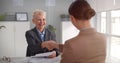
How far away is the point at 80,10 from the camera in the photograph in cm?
128

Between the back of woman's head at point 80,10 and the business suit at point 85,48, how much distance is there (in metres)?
0.09

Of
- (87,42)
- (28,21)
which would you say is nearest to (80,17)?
(87,42)

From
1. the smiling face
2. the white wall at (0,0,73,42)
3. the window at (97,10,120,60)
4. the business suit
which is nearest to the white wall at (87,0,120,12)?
the window at (97,10,120,60)

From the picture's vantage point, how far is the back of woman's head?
128 centimetres

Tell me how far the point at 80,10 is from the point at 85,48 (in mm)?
228

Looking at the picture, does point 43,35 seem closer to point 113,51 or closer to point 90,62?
point 90,62

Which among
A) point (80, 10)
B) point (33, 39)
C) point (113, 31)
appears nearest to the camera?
point (80, 10)

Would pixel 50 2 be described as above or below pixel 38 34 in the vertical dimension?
above

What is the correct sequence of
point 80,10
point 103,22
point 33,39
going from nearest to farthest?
point 80,10, point 33,39, point 103,22

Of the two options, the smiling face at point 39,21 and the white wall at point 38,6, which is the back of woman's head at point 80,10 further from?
the white wall at point 38,6

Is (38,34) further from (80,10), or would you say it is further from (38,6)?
(38,6)

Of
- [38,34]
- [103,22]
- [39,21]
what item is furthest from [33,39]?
[103,22]

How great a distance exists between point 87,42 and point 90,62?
12 centimetres

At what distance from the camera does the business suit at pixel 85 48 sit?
4.14 feet
